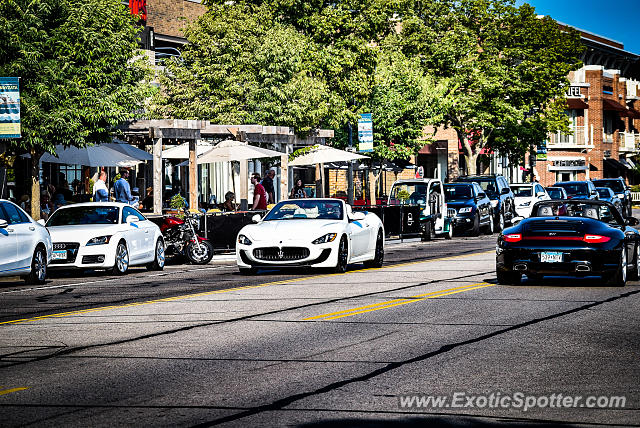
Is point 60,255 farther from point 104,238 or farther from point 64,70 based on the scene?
point 64,70

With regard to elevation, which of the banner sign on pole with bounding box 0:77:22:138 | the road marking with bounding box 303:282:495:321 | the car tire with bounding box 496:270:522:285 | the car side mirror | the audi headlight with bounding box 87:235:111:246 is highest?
the banner sign on pole with bounding box 0:77:22:138

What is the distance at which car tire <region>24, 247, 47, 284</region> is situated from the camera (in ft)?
64.2

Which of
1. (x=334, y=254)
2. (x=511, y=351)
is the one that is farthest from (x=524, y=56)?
(x=511, y=351)

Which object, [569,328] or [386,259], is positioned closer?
[569,328]

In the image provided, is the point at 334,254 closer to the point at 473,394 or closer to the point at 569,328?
the point at 569,328

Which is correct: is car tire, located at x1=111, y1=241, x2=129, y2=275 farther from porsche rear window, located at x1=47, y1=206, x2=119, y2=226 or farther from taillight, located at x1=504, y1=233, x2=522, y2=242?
taillight, located at x1=504, y1=233, x2=522, y2=242

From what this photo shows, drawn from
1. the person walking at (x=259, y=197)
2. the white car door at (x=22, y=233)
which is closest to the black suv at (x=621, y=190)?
the person walking at (x=259, y=197)

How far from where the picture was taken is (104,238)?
2141 cm

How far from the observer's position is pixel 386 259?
25.5 m

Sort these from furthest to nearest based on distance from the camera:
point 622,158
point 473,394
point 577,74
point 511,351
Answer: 1. point 622,158
2. point 577,74
3. point 511,351
4. point 473,394

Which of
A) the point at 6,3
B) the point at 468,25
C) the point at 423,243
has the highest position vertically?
the point at 468,25

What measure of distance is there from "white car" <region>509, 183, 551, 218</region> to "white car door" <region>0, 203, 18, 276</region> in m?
28.4

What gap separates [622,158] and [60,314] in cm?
9473

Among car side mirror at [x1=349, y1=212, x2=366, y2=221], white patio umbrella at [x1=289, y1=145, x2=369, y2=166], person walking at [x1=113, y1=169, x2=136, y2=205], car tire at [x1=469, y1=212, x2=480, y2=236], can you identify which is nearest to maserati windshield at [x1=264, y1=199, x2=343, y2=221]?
car side mirror at [x1=349, y1=212, x2=366, y2=221]
